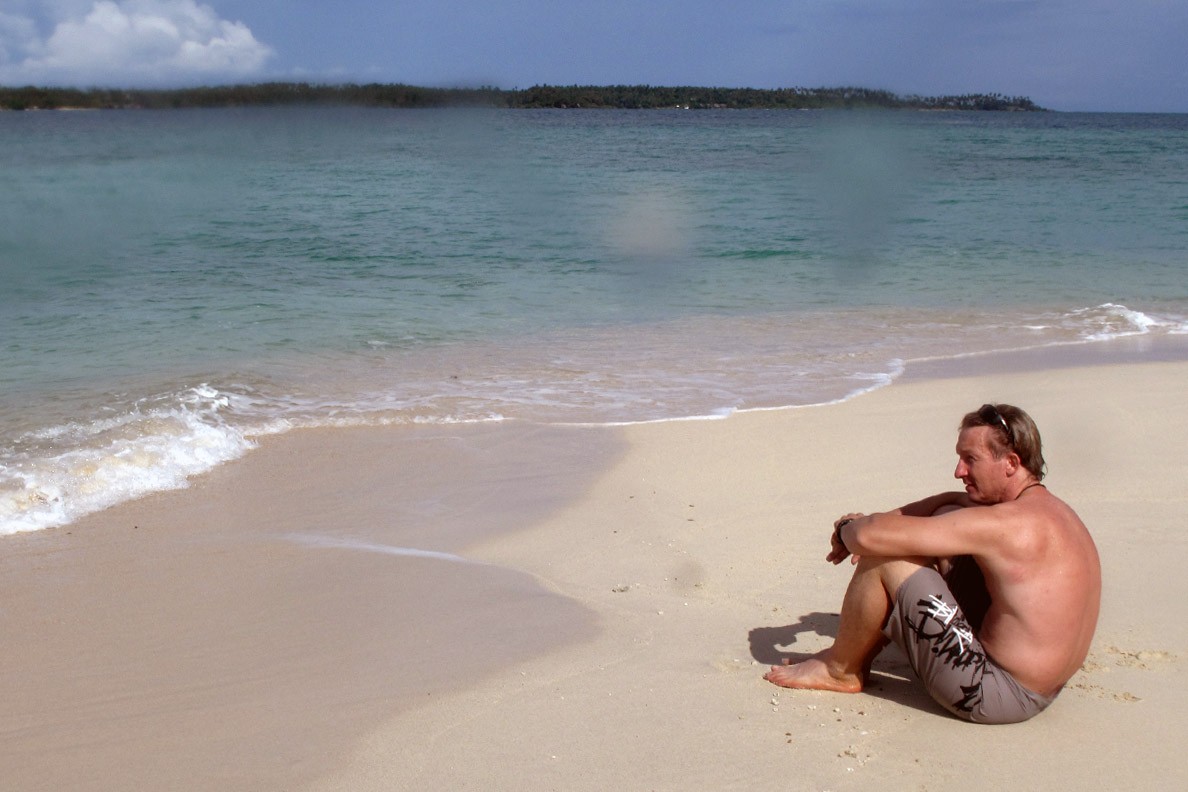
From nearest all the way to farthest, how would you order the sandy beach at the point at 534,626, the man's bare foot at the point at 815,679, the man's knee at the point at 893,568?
the sandy beach at the point at 534,626 < the man's knee at the point at 893,568 < the man's bare foot at the point at 815,679

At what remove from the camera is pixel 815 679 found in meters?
2.98

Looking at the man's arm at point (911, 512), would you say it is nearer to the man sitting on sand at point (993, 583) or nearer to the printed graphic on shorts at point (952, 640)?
the man sitting on sand at point (993, 583)

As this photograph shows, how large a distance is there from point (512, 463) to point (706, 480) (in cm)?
101

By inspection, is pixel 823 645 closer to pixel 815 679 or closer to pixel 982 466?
pixel 815 679

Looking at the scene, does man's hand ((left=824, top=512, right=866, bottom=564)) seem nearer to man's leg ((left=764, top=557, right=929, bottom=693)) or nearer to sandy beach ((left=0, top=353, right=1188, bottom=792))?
man's leg ((left=764, top=557, right=929, bottom=693))

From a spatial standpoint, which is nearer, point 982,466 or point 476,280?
point 982,466

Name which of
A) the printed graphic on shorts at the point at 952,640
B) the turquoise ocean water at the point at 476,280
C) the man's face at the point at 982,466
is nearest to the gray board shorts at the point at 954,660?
the printed graphic on shorts at the point at 952,640

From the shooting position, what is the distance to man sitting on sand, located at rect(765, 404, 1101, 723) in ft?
8.96

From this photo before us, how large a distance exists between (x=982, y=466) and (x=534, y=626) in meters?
1.50

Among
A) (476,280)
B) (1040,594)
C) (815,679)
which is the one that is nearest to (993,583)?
(1040,594)

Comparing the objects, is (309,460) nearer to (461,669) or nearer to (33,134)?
(461,669)

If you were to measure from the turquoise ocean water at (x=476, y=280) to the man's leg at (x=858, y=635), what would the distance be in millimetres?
3272

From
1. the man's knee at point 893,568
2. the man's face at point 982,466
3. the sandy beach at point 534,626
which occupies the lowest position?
the sandy beach at point 534,626

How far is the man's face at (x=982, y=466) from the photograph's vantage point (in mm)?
2842
